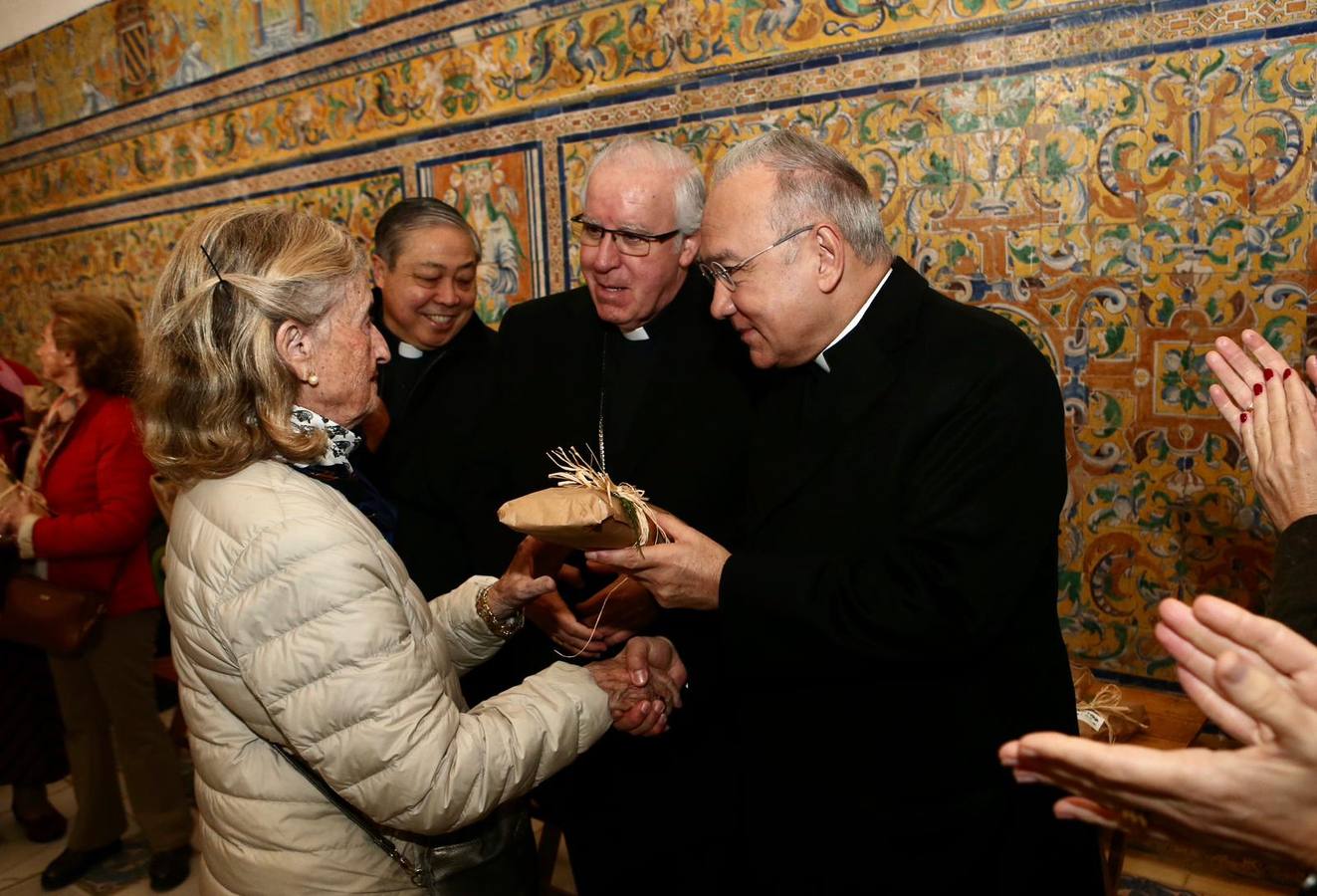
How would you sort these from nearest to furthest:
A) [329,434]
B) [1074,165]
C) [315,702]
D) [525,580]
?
1. [315,702]
2. [329,434]
3. [525,580]
4. [1074,165]

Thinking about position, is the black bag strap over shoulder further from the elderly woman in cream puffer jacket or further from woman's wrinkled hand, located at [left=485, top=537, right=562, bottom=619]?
woman's wrinkled hand, located at [left=485, top=537, right=562, bottom=619]

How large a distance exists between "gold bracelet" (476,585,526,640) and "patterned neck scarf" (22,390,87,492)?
99.7 inches

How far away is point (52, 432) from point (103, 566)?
63cm

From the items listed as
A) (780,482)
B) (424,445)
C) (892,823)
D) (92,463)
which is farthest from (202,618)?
(92,463)

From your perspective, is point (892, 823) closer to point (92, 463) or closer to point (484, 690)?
point (484, 690)

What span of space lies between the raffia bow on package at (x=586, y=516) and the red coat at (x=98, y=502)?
258cm

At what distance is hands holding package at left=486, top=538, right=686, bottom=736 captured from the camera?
7.46 feet

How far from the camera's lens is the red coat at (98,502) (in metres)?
3.88

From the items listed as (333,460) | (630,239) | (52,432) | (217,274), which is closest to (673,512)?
(630,239)

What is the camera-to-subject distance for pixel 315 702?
5.33 feet

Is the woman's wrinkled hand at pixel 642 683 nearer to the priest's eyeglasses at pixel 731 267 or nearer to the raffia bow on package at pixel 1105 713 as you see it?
the priest's eyeglasses at pixel 731 267

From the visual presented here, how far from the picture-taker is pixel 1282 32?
287 cm

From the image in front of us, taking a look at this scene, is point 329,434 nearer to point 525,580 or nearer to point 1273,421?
point 525,580

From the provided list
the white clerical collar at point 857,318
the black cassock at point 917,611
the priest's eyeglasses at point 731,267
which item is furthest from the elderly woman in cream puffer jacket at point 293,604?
the white clerical collar at point 857,318
